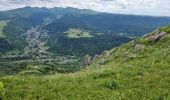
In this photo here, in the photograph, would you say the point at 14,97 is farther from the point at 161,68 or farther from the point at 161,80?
the point at 161,68

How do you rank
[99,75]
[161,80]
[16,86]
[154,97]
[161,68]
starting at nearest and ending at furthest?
1. [154,97]
2. [16,86]
3. [161,80]
4. [99,75]
5. [161,68]

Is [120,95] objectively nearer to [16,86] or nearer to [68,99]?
[68,99]

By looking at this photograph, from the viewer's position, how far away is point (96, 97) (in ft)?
56.8

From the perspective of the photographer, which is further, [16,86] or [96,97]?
[16,86]

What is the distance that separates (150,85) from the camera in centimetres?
1978

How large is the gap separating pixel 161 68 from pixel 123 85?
23.4 ft

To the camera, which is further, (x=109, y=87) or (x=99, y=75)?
(x=99, y=75)

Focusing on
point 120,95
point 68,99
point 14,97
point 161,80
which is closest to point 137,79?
point 161,80

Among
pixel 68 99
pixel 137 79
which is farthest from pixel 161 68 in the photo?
pixel 68 99

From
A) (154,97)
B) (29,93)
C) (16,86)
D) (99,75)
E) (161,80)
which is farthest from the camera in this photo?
(99,75)

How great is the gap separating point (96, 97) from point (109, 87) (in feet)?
8.78

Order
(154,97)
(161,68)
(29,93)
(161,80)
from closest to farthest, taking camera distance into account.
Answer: (154,97), (29,93), (161,80), (161,68)

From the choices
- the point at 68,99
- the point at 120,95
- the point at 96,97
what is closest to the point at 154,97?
the point at 120,95

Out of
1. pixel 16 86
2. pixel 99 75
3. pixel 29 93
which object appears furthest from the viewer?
pixel 99 75
